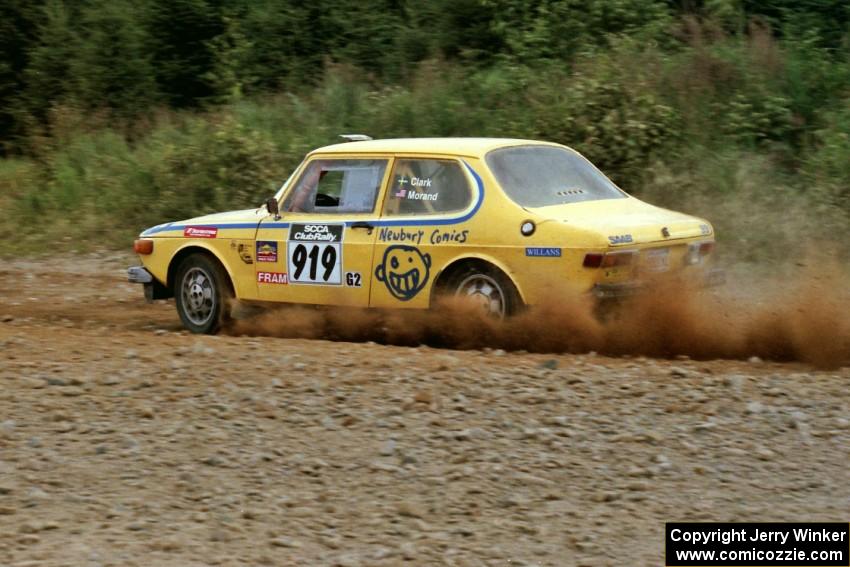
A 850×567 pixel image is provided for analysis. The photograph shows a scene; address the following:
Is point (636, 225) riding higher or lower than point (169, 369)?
higher

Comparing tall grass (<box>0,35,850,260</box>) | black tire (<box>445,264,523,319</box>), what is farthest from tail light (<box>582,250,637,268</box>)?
tall grass (<box>0,35,850,260</box>)

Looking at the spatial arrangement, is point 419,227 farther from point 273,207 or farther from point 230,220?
point 230,220

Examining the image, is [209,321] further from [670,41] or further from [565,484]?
[670,41]

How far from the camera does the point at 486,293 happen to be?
8859 mm

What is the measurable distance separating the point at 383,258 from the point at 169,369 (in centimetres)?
224

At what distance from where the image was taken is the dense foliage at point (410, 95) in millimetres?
14180

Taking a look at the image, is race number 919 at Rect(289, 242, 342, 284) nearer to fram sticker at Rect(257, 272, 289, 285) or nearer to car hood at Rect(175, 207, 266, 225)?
fram sticker at Rect(257, 272, 289, 285)

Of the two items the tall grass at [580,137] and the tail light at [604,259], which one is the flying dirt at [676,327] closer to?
the tail light at [604,259]

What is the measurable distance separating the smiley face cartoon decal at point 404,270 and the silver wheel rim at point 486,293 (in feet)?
1.08

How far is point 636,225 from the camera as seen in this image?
864 cm

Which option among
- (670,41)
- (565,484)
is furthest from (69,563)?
(670,41)

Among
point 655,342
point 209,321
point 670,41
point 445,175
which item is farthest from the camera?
point 670,41

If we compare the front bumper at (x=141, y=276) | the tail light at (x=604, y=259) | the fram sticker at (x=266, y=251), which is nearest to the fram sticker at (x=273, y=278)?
the fram sticker at (x=266, y=251)

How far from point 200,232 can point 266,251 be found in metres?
0.75
